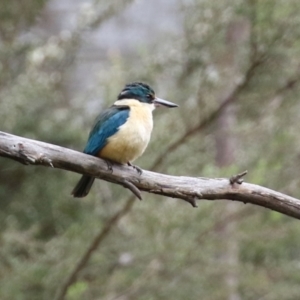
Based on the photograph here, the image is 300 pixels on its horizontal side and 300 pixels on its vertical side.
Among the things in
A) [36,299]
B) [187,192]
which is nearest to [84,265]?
[36,299]

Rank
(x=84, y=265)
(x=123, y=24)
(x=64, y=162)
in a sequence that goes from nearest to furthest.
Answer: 1. (x=64, y=162)
2. (x=84, y=265)
3. (x=123, y=24)

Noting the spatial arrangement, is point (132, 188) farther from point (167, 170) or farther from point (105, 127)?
point (167, 170)

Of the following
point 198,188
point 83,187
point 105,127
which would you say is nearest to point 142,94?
point 105,127

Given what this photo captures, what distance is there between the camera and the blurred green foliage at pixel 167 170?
3922mm

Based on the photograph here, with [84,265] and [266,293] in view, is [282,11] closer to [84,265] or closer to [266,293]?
[84,265]

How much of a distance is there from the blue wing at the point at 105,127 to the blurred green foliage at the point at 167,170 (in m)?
1.03

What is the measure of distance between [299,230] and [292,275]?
1.25 ft

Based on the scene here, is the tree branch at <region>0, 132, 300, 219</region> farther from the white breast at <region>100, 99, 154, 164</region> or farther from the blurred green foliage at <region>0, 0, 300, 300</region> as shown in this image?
the blurred green foliage at <region>0, 0, 300, 300</region>

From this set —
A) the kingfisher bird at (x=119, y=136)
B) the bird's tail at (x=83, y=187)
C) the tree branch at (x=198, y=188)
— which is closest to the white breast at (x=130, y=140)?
the kingfisher bird at (x=119, y=136)

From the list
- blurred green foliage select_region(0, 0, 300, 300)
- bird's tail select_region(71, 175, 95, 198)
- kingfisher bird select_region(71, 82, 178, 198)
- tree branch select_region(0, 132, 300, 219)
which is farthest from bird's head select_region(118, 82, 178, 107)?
blurred green foliage select_region(0, 0, 300, 300)

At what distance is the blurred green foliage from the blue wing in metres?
1.03

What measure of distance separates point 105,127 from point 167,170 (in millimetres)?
1443

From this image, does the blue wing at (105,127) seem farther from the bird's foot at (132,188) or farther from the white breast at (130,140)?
the bird's foot at (132,188)

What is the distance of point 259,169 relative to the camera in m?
3.89
